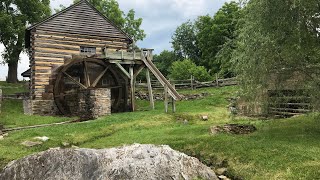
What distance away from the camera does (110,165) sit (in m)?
8.04

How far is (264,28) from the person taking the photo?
1117 centimetres

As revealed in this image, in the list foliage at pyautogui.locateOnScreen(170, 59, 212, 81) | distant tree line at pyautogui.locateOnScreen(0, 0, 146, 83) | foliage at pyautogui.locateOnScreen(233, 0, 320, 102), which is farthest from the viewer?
foliage at pyautogui.locateOnScreen(170, 59, 212, 81)

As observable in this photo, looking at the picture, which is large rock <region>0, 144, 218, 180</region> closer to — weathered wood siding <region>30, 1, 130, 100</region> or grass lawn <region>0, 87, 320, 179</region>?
grass lawn <region>0, 87, 320, 179</region>

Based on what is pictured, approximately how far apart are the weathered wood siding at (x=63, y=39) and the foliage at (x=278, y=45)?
14.7 metres

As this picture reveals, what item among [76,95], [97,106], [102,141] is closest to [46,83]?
[76,95]

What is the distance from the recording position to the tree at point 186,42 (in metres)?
53.9

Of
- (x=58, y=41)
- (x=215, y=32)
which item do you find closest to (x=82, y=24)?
(x=58, y=41)

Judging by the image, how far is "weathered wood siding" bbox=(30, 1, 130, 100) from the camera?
23.4 meters

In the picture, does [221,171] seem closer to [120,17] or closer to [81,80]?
[81,80]

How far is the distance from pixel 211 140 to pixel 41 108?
1441 cm

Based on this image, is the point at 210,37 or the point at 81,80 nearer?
the point at 81,80

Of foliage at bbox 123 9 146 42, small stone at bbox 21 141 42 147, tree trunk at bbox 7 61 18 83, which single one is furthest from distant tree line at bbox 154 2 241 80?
tree trunk at bbox 7 61 18 83

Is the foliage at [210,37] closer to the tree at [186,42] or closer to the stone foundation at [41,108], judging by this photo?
the tree at [186,42]

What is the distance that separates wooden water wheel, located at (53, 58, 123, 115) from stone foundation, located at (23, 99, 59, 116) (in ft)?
1.58
